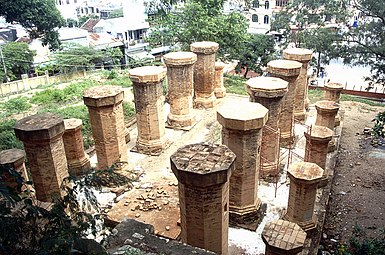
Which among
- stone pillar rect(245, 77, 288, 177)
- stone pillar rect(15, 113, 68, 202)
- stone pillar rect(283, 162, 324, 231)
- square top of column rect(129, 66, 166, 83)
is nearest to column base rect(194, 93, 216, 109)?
square top of column rect(129, 66, 166, 83)

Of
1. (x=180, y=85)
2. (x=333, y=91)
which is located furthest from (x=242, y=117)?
(x=333, y=91)

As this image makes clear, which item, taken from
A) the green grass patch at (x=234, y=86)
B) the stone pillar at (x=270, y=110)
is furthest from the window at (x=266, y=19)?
the stone pillar at (x=270, y=110)

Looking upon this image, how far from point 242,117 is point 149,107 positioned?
3670 mm

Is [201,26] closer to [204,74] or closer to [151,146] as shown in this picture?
[204,74]

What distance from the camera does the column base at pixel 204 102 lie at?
13594 millimetres

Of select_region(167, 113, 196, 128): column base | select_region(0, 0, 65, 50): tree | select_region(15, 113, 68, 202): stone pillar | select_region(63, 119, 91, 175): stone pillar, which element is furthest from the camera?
select_region(167, 113, 196, 128): column base

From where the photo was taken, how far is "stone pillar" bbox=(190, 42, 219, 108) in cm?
1264

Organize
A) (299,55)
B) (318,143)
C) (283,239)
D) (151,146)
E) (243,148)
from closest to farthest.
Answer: (283,239)
(243,148)
(318,143)
(151,146)
(299,55)

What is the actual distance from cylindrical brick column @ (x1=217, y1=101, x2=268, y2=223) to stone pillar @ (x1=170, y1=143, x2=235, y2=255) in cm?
99

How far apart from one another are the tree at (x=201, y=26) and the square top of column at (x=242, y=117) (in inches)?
373

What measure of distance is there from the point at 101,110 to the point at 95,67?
15.2 meters

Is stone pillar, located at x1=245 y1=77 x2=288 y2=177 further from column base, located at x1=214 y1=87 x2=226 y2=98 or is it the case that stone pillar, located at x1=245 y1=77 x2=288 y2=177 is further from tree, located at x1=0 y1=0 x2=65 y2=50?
tree, located at x1=0 y1=0 x2=65 y2=50

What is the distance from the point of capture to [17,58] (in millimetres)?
20828

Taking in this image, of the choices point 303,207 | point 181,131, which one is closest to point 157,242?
point 303,207
